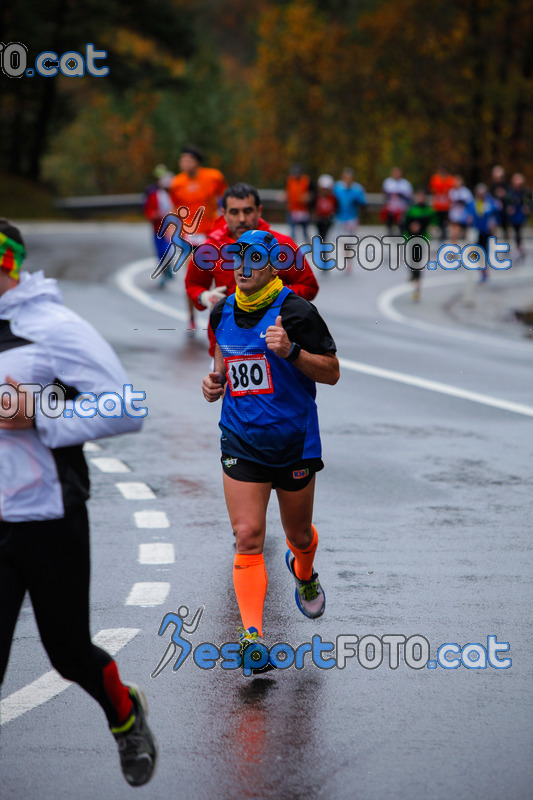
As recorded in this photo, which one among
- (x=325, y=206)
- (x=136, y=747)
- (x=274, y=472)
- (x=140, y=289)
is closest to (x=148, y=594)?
(x=274, y=472)

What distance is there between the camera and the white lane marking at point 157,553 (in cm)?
737

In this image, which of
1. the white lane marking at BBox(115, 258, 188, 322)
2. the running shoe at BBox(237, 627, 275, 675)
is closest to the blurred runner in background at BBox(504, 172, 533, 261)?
the white lane marking at BBox(115, 258, 188, 322)

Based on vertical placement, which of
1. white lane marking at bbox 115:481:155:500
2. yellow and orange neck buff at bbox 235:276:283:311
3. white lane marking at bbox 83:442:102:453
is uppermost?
yellow and orange neck buff at bbox 235:276:283:311

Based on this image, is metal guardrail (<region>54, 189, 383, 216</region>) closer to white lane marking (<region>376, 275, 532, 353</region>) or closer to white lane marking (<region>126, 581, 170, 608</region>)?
white lane marking (<region>376, 275, 532, 353</region>)

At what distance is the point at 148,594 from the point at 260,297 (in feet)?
6.17

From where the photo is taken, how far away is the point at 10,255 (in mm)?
4246

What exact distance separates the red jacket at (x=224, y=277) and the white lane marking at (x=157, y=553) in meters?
1.17

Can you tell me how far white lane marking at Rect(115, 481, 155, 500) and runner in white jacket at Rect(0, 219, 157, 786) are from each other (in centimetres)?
459

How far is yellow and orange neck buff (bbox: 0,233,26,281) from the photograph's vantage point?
4.22 meters

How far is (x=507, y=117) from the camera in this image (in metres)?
50.6

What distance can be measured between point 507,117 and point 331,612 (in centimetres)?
4654

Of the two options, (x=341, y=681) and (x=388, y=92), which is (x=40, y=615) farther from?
(x=388, y=92)

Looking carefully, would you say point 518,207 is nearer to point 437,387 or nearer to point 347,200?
point 347,200

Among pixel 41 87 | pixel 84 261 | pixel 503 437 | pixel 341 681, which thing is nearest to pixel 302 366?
pixel 341 681
